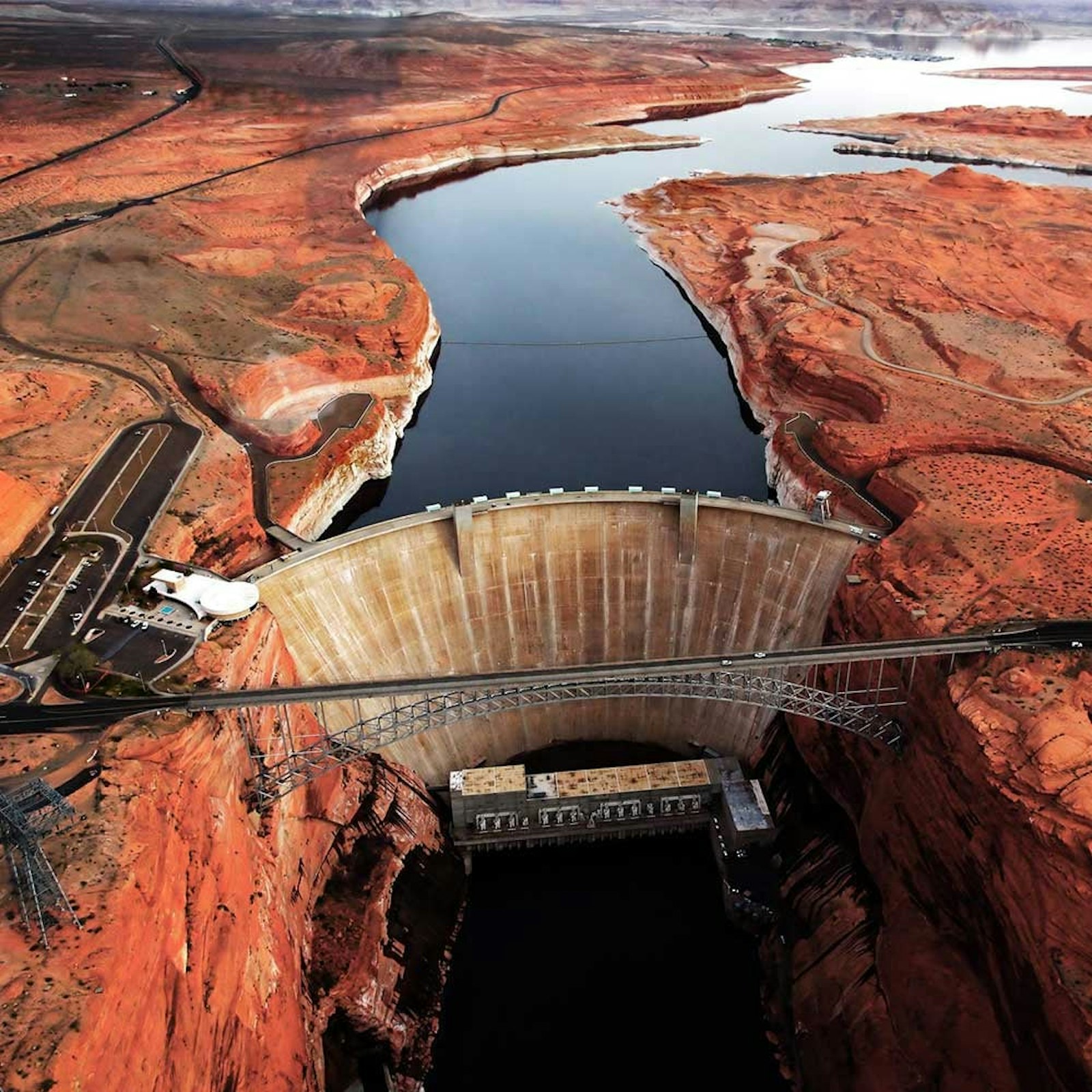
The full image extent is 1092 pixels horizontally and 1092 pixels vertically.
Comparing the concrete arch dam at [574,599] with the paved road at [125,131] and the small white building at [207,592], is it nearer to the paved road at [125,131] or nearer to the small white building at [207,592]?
the small white building at [207,592]

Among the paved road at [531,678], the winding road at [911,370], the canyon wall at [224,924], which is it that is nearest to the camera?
the canyon wall at [224,924]

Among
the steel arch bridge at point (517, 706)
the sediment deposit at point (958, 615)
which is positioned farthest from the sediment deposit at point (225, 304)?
the sediment deposit at point (958, 615)

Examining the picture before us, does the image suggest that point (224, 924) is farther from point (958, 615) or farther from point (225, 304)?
point (225, 304)

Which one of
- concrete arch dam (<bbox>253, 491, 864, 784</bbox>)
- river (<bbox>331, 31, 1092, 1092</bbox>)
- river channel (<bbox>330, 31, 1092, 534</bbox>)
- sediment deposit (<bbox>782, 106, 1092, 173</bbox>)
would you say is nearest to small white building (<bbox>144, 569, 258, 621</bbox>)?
concrete arch dam (<bbox>253, 491, 864, 784</bbox>)

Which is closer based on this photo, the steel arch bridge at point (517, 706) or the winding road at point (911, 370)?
the steel arch bridge at point (517, 706)

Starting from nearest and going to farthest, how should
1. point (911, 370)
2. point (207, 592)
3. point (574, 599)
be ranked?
point (207, 592), point (574, 599), point (911, 370)

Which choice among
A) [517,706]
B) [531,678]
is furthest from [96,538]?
[531,678]

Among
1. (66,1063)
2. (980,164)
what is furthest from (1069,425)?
(980,164)

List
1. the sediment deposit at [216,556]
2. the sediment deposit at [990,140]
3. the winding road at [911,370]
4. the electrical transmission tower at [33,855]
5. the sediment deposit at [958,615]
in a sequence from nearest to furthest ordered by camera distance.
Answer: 1. the electrical transmission tower at [33,855]
2. the sediment deposit at [216,556]
3. the sediment deposit at [958,615]
4. the winding road at [911,370]
5. the sediment deposit at [990,140]
